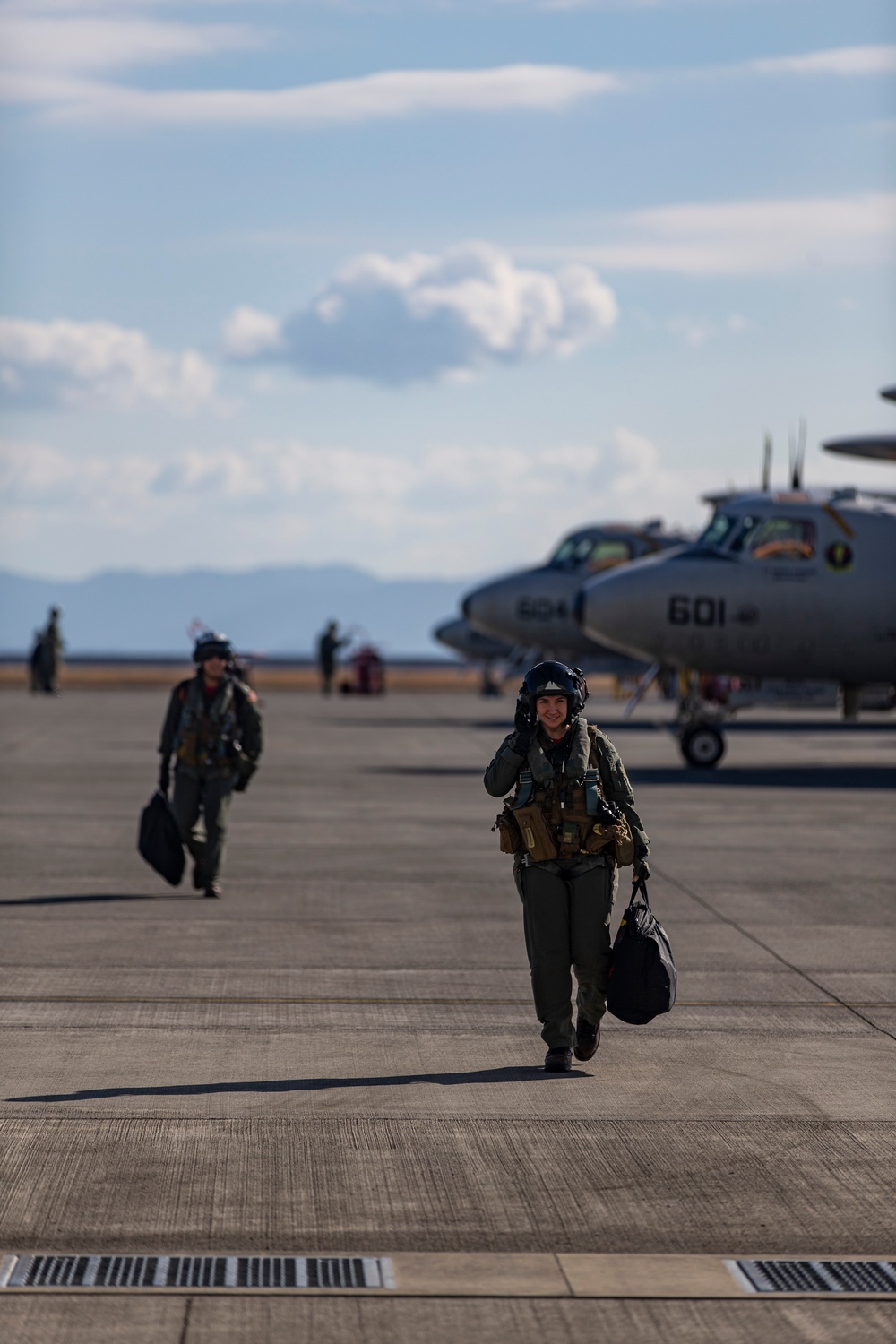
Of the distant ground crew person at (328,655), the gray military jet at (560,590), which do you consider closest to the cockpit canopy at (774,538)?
the gray military jet at (560,590)

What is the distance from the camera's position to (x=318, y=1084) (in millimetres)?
7469

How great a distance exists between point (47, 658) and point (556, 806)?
49141 mm

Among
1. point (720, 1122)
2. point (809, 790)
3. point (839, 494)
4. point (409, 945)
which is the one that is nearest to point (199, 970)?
point (409, 945)

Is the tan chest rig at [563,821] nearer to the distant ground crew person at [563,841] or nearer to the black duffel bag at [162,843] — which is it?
the distant ground crew person at [563,841]

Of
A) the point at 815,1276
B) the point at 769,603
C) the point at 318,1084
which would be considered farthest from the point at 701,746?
the point at 815,1276

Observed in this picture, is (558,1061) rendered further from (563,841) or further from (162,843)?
(162,843)

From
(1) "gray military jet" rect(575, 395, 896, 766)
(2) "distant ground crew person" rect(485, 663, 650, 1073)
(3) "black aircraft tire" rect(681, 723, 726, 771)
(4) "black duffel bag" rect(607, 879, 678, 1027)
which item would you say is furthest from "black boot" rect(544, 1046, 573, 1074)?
(3) "black aircraft tire" rect(681, 723, 726, 771)

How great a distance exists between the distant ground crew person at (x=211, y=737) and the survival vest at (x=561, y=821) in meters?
5.11

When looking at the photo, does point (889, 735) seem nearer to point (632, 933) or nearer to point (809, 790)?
point (809, 790)

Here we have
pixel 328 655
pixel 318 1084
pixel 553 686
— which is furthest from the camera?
pixel 328 655

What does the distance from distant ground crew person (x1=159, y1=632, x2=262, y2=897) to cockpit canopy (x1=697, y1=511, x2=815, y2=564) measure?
13052mm

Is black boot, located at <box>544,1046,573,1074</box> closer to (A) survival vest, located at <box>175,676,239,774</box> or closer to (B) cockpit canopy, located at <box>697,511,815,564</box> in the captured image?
(A) survival vest, located at <box>175,676,239,774</box>

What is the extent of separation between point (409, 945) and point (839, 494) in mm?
16040

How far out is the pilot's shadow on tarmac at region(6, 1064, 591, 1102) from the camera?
7.22 m
